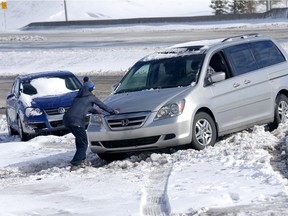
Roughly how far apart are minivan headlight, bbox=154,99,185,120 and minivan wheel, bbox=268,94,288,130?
2.45m

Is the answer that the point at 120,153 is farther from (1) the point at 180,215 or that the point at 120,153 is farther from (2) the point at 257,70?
(1) the point at 180,215

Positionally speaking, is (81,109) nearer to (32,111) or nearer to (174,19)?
(32,111)

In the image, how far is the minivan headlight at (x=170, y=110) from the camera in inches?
481

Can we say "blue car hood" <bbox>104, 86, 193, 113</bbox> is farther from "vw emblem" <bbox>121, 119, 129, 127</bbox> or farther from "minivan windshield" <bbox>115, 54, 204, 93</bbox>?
"minivan windshield" <bbox>115, 54, 204, 93</bbox>

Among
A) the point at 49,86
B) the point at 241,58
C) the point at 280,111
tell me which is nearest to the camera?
the point at 241,58

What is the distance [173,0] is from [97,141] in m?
103

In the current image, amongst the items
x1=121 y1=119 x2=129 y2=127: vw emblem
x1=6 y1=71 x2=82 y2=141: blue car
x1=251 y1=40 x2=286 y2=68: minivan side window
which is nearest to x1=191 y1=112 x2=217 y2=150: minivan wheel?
x1=121 y1=119 x2=129 y2=127: vw emblem

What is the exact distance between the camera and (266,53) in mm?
14617

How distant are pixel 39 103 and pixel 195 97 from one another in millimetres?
6054

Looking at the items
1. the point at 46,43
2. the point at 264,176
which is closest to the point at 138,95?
the point at 264,176

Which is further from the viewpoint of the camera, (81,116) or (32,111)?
(32,111)

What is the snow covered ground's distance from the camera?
8.77 m

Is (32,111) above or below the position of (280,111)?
below

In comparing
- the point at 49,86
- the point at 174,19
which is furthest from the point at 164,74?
the point at 174,19
